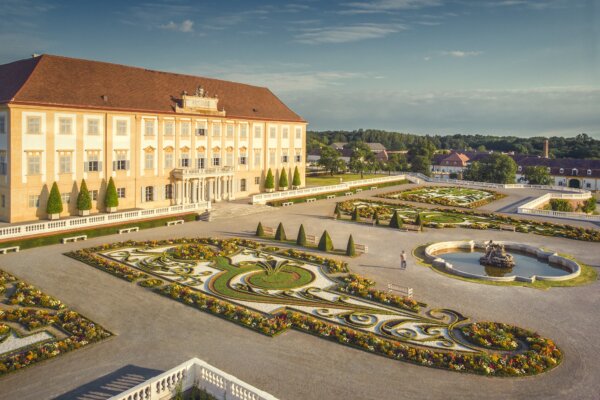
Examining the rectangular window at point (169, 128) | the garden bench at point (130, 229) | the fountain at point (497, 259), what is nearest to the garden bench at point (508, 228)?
the fountain at point (497, 259)

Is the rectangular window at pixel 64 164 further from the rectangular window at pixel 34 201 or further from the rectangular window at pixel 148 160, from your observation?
the rectangular window at pixel 148 160

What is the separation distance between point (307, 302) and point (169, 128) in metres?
34.0

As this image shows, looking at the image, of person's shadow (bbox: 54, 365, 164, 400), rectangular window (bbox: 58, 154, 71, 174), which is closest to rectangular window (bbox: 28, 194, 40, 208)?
rectangular window (bbox: 58, 154, 71, 174)

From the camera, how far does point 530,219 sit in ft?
168

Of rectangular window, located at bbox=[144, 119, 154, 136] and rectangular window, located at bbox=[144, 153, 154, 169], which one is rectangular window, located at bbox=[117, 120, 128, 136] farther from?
rectangular window, located at bbox=[144, 153, 154, 169]

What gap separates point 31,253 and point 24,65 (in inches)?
897

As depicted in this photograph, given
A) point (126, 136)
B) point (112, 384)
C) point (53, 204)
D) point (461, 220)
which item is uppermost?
point (126, 136)

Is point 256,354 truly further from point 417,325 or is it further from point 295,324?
point 417,325

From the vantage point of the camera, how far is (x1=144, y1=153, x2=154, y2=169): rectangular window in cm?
5053

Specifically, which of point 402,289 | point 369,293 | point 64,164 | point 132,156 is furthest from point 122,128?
point 402,289

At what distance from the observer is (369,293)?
2627 centimetres

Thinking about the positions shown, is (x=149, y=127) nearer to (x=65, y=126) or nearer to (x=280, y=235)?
(x=65, y=126)

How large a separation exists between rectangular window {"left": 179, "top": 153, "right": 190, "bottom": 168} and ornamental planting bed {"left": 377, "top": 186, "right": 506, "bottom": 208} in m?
28.7

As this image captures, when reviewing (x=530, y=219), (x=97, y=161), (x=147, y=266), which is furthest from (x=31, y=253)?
(x=530, y=219)
